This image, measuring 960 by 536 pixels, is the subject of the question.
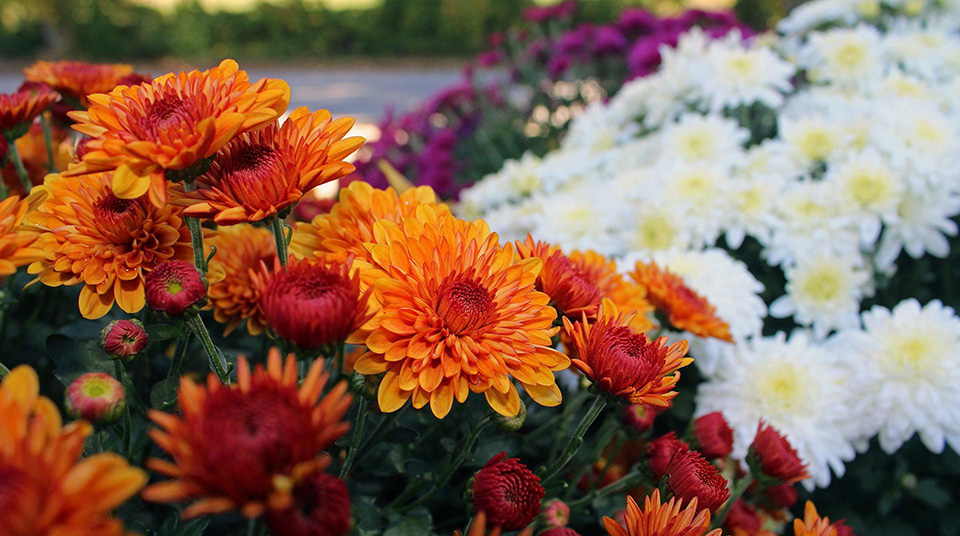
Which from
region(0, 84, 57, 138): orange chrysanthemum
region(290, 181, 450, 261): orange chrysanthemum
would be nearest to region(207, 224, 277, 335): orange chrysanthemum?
region(290, 181, 450, 261): orange chrysanthemum

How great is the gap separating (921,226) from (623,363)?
1245mm

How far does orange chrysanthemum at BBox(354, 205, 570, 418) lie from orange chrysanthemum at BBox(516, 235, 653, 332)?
0.28 ft

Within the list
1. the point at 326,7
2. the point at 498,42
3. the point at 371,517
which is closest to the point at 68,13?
the point at 326,7

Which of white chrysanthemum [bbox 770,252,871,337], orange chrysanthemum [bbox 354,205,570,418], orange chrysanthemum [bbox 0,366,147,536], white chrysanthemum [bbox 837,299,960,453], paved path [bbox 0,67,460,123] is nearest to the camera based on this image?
orange chrysanthemum [bbox 0,366,147,536]

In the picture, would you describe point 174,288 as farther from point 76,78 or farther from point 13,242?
point 76,78

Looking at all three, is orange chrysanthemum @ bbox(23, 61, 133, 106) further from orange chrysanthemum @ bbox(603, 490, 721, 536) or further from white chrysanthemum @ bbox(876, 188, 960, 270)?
white chrysanthemum @ bbox(876, 188, 960, 270)

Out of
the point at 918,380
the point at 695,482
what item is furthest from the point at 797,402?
the point at 695,482

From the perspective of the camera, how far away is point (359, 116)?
A: 26.7ft

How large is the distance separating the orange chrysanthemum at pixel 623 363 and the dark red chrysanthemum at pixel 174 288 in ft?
1.35

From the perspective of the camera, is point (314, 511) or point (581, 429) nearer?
point (314, 511)

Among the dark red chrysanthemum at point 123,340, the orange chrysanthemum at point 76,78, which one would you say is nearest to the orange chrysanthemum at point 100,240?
the dark red chrysanthemum at point 123,340

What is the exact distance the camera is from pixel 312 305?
587mm

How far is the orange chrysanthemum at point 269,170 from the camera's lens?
2.20ft

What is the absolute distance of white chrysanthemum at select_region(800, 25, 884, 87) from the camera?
1.99m
